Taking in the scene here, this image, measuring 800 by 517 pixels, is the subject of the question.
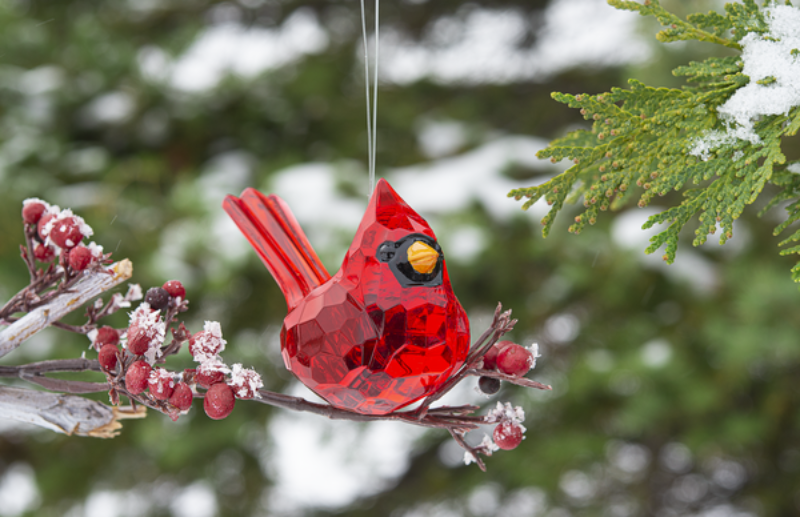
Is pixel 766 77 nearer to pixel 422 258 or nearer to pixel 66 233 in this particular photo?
pixel 422 258

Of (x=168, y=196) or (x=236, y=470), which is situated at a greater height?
(x=168, y=196)

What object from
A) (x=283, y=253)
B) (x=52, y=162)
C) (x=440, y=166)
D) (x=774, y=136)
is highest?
(x=774, y=136)

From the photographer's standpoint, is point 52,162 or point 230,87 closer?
point 52,162

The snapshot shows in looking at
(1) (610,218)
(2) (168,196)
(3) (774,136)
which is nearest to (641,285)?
(1) (610,218)

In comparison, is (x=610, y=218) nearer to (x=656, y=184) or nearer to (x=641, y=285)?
(x=641, y=285)

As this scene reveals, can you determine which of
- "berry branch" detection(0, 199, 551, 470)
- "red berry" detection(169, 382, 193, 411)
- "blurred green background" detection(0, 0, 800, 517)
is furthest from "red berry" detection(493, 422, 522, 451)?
"blurred green background" detection(0, 0, 800, 517)

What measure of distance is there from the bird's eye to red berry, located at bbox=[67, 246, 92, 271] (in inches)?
8.8

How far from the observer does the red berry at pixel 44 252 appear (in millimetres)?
464

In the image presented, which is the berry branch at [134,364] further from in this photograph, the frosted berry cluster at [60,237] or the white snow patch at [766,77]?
the white snow patch at [766,77]

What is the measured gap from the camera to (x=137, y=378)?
381mm

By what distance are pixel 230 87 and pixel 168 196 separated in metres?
0.44

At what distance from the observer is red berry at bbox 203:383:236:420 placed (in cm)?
39

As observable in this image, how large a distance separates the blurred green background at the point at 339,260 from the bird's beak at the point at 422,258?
935 millimetres

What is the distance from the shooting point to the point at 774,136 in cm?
41
